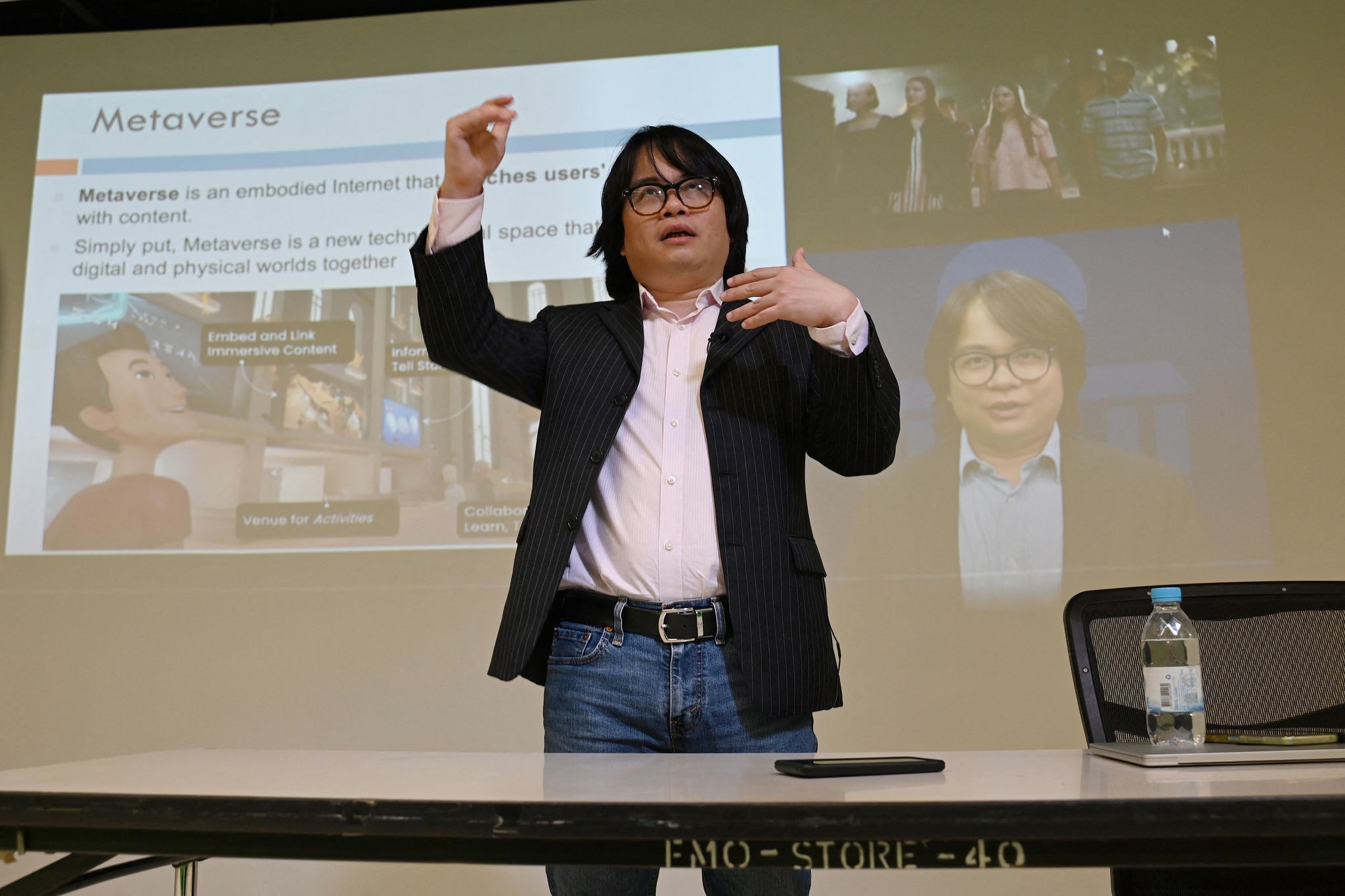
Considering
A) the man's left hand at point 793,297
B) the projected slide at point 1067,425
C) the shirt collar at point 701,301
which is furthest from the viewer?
the projected slide at point 1067,425

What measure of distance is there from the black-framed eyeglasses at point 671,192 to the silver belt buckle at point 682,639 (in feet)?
1.98

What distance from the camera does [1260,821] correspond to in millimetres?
769

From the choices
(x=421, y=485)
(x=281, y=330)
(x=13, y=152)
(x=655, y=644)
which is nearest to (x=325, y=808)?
(x=655, y=644)

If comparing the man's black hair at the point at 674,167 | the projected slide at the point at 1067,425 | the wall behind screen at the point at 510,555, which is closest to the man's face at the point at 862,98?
the wall behind screen at the point at 510,555

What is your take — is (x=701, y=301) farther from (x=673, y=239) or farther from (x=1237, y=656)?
(x=1237, y=656)

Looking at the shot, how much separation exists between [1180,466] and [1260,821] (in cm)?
230

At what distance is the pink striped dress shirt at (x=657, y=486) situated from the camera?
139 cm

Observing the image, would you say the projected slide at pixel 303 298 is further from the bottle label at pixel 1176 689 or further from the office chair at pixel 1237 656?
the bottle label at pixel 1176 689

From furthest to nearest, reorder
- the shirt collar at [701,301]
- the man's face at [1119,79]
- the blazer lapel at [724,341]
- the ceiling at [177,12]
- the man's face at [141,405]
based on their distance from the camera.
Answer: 1. the ceiling at [177,12]
2. the man's face at [141,405]
3. the man's face at [1119,79]
4. the shirt collar at [701,301]
5. the blazer lapel at [724,341]

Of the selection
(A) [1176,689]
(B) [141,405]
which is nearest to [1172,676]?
(A) [1176,689]

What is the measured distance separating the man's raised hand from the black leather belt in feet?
1.93

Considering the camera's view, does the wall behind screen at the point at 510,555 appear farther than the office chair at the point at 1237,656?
Yes

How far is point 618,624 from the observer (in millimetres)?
1350

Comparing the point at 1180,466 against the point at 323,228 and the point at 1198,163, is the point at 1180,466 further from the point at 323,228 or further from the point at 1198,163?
the point at 323,228
